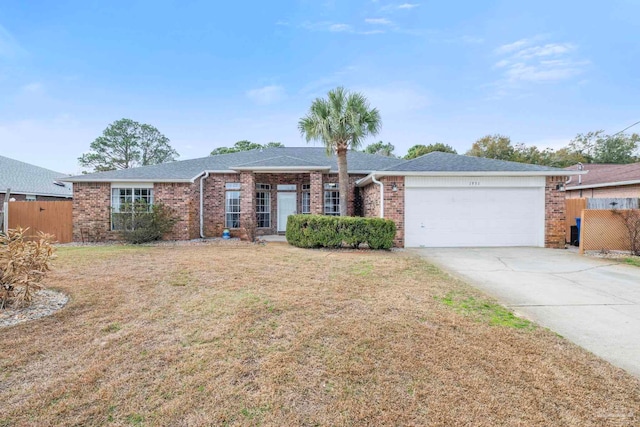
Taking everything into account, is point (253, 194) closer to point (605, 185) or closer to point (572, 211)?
point (572, 211)

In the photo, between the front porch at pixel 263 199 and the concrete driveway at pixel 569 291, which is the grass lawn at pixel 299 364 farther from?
the front porch at pixel 263 199

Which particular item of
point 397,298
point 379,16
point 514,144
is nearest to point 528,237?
point 397,298

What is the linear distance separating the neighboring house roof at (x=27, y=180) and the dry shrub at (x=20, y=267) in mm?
15415

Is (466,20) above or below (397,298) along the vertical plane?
above

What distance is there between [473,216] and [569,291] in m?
5.83

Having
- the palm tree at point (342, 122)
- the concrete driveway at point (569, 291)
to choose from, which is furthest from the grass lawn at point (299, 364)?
the palm tree at point (342, 122)

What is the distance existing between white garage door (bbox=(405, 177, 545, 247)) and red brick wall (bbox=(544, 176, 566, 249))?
7.4 inches

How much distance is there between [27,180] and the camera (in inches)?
754

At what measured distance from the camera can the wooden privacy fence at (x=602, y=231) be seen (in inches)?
374

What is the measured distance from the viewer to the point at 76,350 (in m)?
3.11

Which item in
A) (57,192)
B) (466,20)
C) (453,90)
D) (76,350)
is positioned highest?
(466,20)

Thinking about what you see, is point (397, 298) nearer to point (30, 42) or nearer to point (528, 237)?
point (528, 237)

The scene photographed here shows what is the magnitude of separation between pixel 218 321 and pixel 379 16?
1334 centimetres

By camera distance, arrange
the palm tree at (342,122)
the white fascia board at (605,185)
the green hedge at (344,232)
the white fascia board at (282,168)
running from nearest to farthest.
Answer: the green hedge at (344,232), the palm tree at (342,122), the white fascia board at (282,168), the white fascia board at (605,185)
